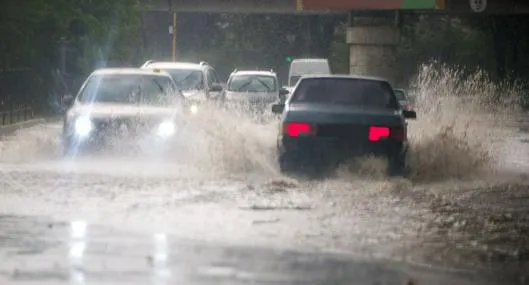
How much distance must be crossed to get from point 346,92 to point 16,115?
55.3ft

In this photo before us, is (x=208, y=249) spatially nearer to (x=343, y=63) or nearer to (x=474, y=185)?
(x=474, y=185)

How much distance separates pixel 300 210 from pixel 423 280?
456 centimetres

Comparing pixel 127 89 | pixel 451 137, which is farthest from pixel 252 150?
pixel 451 137

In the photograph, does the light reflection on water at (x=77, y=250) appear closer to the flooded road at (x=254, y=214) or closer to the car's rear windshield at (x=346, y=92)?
the flooded road at (x=254, y=214)

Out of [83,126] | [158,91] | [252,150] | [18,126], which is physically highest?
[158,91]

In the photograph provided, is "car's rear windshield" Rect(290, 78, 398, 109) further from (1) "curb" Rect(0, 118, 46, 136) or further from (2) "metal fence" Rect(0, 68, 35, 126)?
(2) "metal fence" Rect(0, 68, 35, 126)

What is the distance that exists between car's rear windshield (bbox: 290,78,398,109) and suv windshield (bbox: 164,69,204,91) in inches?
403

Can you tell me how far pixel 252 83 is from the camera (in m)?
36.8

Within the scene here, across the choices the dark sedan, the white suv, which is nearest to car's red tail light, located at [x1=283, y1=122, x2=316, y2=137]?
the dark sedan

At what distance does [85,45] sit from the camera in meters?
41.1

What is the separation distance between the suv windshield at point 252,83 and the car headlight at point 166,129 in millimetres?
15665

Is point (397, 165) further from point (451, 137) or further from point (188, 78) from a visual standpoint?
point (188, 78)

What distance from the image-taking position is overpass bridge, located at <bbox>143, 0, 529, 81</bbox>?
2253 inches

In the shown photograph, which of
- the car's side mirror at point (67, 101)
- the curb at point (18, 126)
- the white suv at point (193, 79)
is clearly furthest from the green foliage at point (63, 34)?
the car's side mirror at point (67, 101)
